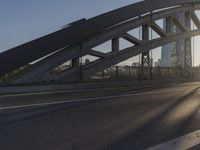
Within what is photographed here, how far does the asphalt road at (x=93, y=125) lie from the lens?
22.3 ft

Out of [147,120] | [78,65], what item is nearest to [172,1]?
[78,65]

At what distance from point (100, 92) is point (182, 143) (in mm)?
11490

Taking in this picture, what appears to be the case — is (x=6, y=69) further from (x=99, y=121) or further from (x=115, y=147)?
(x=115, y=147)

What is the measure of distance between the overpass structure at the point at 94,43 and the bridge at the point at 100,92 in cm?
8

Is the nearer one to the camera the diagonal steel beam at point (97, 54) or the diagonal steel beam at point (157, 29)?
the diagonal steel beam at point (97, 54)

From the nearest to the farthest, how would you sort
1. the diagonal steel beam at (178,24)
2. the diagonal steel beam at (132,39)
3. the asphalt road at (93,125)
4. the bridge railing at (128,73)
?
the asphalt road at (93,125) → the diagonal steel beam at (132,39) → the bridge railing at (128,73) → the diagonal steel beam at (178,24)

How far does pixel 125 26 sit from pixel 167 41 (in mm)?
7451

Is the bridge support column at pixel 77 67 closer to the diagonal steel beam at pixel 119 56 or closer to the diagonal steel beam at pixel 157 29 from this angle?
the diagonal steel beam at pixel 119 56

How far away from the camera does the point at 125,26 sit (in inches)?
1398

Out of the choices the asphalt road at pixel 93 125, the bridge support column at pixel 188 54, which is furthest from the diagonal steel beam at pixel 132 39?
the asphalt road at pixel 93 125

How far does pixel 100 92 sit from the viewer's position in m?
18.2

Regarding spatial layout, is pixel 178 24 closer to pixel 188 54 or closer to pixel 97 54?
pixel 188 54

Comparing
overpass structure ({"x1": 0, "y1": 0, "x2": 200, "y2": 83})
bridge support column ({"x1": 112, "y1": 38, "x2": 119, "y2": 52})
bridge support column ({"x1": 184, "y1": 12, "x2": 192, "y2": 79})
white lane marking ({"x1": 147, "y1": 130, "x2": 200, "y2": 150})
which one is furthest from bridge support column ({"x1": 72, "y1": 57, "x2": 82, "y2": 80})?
white lane marking ({"x1": 147, "y1": 130, "x2": 200, "y2": 150})

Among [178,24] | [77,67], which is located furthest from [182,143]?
[178,24]
